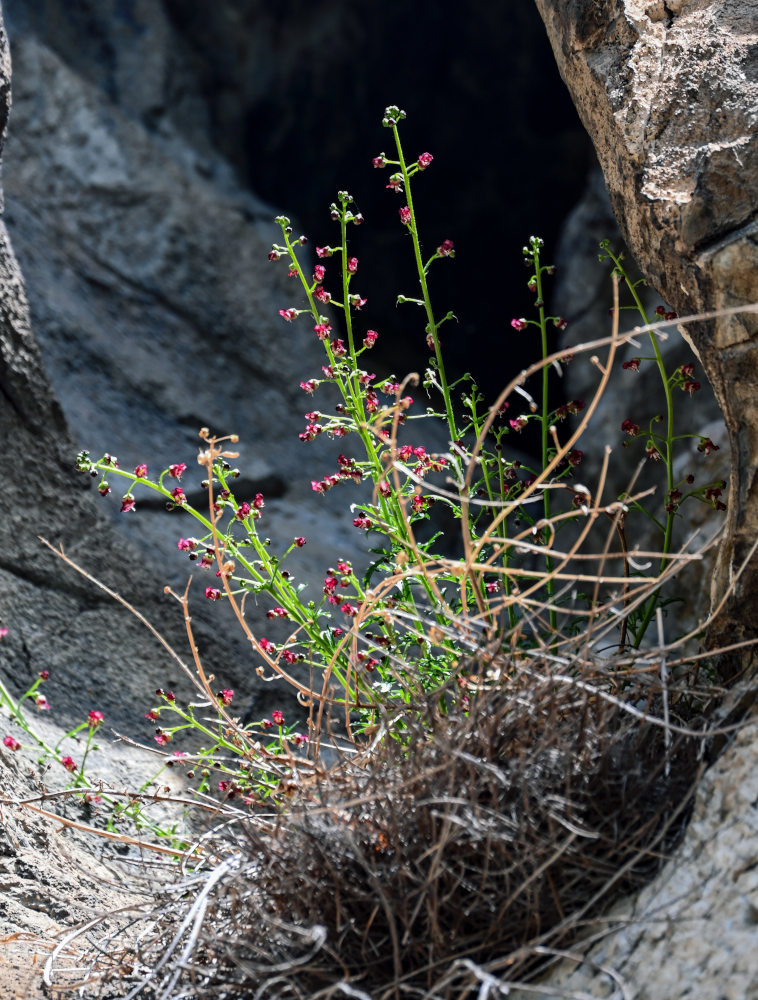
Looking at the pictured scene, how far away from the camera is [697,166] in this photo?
1.42m

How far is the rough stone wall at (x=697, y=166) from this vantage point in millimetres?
1367

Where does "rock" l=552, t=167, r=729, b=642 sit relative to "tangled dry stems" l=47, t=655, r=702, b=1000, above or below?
below

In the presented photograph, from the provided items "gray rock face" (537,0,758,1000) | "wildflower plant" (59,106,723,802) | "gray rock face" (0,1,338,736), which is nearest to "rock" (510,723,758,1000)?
"gray rock face" (537,0,758,1000)

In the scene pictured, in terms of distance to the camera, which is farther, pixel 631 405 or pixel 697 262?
pixel 631 405

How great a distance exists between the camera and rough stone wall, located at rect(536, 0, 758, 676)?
137cm

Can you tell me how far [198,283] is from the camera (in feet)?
11.0

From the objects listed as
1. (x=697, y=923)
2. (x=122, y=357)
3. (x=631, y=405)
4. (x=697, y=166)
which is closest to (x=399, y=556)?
(x=697, y=923)

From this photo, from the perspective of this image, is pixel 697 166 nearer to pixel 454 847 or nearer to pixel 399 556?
pixel 399 556

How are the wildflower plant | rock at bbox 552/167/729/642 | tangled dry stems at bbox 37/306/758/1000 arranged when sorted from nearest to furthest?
tangled dry stems at bbox 37/306/758/1000
the wildflower plant
rock at bbox 552/167/729/642

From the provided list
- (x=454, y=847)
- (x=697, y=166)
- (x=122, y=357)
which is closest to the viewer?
(x=454, y=847)

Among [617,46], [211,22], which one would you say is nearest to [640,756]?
[617,46]

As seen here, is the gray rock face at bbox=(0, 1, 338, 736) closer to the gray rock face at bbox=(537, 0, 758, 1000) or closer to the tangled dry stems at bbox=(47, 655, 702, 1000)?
the tangled dry stems at bbox=(47, 655, 702, 1000)

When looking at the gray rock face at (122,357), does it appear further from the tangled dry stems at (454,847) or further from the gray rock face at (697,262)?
the gray rock face at (697,262)

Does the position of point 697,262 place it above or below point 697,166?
below
